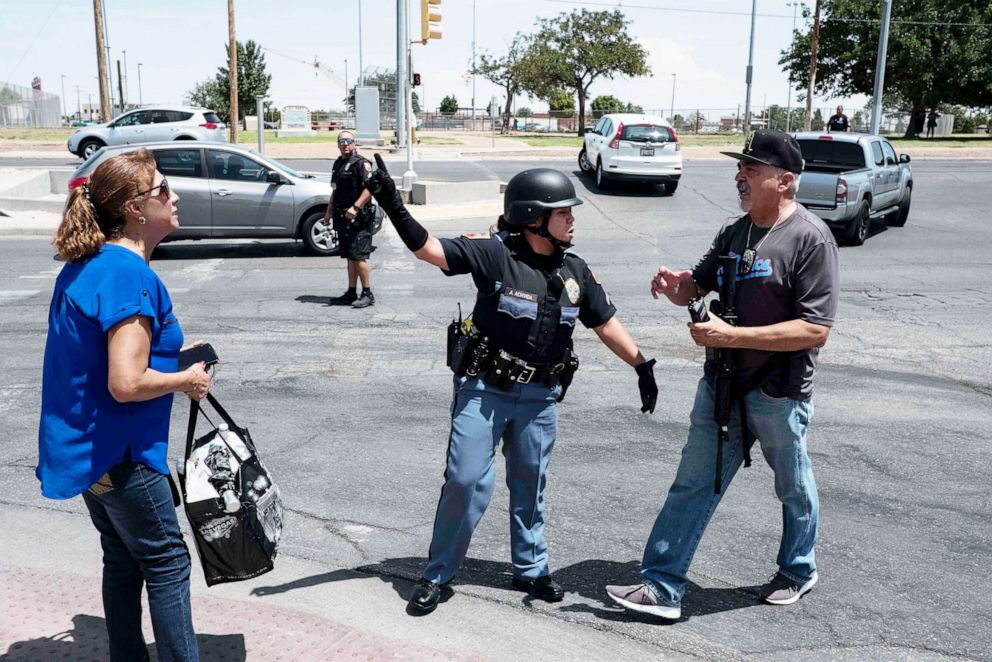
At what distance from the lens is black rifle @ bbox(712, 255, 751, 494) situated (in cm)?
381

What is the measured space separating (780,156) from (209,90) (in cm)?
8348

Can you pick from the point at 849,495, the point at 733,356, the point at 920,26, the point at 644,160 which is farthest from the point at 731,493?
the point at 920,26

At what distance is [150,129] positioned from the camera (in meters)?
30.7

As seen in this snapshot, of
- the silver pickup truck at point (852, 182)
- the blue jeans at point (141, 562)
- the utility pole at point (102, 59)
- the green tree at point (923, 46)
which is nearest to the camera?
the blue jeans at point (141, 562)

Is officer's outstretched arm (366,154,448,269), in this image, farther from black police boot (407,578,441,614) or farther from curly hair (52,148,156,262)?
black police boot (407,578,441,614)

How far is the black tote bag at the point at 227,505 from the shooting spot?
10.3 feet

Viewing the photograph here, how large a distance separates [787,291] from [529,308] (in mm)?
1011

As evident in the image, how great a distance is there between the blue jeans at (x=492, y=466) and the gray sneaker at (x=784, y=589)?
97 centimetres

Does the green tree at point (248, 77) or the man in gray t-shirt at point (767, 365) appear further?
the green tree at point (248, 77)

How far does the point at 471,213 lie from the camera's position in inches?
734

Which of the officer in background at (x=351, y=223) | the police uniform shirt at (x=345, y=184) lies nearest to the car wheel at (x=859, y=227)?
the officer in background at (x=351, y=223)

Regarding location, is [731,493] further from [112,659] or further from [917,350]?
[917,350]

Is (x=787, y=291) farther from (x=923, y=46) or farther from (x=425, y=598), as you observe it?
(x=923, y=46)

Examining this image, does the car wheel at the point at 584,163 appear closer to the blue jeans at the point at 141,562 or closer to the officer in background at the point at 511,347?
the officer in background at the point at 511,347
